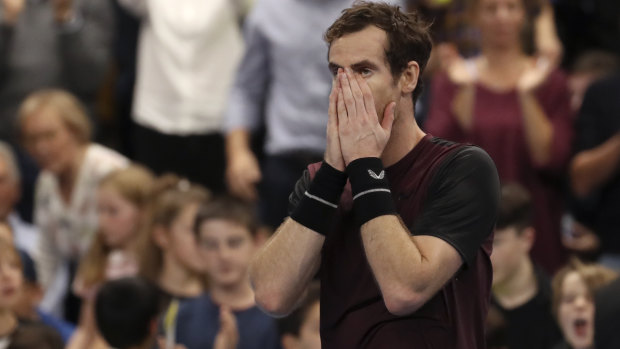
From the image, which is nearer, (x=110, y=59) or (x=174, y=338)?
(x=174, y=338)

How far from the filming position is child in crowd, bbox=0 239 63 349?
5.09 m

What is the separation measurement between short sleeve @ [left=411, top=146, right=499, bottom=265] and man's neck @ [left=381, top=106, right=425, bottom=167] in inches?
4.8

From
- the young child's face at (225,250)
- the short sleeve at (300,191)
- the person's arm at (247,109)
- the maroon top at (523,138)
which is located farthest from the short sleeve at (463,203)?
the person's arm at (247,109)

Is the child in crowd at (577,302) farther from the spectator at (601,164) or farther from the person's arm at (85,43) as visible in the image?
the person's arm at (85,43)

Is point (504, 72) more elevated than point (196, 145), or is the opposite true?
point (504, 72)

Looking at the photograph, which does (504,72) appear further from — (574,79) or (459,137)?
(574,79)

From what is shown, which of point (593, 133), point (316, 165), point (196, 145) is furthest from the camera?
point (196, 145)

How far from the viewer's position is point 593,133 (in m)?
6.14

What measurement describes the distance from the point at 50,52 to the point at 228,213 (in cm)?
203

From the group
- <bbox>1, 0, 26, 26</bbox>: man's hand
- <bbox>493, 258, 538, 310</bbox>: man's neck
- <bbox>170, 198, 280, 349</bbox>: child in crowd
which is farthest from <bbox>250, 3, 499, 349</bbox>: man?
<bbox>1, 0, 26, 26</bbox>: man's hand

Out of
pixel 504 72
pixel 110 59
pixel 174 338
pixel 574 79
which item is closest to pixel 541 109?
pixel 504 72

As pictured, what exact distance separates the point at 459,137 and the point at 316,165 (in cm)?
296

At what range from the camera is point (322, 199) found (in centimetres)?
313

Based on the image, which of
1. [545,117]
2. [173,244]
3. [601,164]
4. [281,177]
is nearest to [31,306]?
[173,244]
